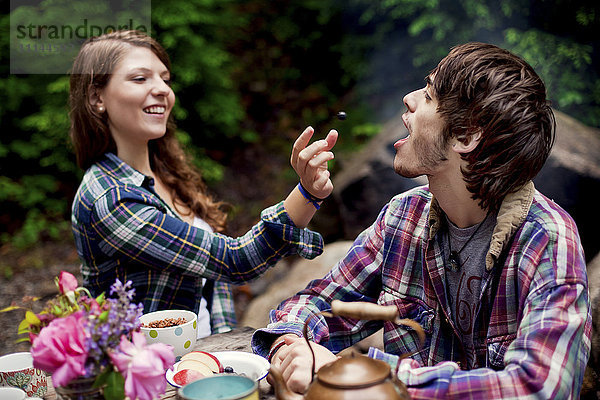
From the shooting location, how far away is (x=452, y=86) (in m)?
1.58

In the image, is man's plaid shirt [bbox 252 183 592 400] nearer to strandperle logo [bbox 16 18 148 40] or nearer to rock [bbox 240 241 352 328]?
rock [bbox 240 241 352 328]

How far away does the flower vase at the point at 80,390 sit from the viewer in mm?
1119

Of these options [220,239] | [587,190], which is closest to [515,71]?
[220,239]

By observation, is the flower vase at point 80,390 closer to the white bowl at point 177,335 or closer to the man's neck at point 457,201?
the white bowl at point 177,335

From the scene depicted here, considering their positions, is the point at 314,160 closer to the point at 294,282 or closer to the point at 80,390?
the point at 80,390

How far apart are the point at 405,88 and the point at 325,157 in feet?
12.8

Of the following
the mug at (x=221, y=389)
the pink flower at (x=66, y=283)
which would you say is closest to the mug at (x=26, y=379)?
the pink flower at (x=66, y=283)

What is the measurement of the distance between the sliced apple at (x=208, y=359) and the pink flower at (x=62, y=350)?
515 millimetres

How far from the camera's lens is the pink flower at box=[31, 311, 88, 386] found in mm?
1075

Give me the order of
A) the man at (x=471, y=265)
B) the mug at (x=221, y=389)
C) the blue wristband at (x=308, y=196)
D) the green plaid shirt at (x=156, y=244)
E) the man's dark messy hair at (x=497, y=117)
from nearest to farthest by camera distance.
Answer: the mug at (x=221, y=389)
the man at (x=471, y=265)
the man's dark messy hair at (x=497, y=117)
the blue wristband at (x=308, y=196)
the green plaid shirt at (x=156, y=244)

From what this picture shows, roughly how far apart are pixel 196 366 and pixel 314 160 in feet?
2.54

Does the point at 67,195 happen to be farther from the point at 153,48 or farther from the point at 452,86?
the point at 452,86

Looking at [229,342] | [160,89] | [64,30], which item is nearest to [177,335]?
[229,342]

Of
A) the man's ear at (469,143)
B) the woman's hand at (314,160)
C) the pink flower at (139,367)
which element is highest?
the man's ear at (469,143)
